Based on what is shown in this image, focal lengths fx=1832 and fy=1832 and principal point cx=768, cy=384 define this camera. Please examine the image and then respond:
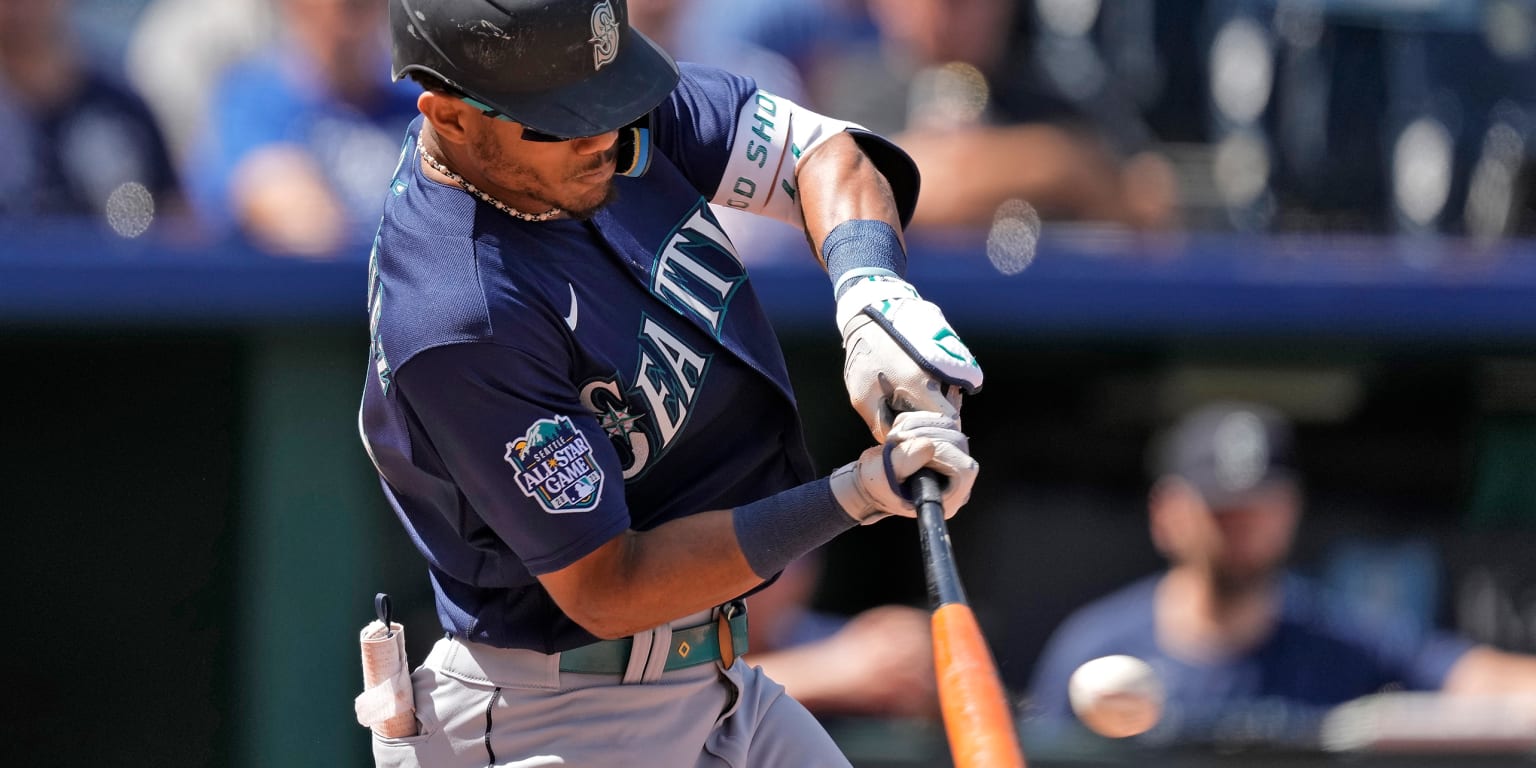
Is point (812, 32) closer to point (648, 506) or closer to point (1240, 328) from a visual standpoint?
point (1240, 328)

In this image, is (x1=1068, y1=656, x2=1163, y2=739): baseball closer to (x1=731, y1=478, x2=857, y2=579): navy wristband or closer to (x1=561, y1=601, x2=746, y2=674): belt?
(x1=561, y1=601, x2=746, y2=674): belt

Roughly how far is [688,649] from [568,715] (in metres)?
0.18

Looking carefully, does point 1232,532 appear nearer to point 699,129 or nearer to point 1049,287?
point 1049,287

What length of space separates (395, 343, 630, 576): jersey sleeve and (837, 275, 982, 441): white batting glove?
0.35m

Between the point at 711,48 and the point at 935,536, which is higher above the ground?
the point at 711,48

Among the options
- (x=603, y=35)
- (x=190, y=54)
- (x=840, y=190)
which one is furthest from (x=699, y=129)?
(x=190, y=54)

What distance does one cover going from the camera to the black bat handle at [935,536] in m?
2.20

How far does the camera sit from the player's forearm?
2590mm

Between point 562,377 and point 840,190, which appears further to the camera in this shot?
point 840,190

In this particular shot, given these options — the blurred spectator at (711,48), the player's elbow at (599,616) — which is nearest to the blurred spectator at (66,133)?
the blurred spectator at (711,48)

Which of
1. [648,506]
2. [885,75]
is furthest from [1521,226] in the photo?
[648,506]

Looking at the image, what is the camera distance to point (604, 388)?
2352mm

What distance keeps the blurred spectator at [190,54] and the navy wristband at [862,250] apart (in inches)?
129

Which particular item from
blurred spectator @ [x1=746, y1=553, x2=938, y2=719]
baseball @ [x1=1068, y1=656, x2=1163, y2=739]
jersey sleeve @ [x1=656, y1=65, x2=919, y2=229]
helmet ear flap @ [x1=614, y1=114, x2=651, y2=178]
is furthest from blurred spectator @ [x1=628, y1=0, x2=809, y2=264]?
helmet ear flap @ [x1=614, y1=114, x2=651, y2=178]
